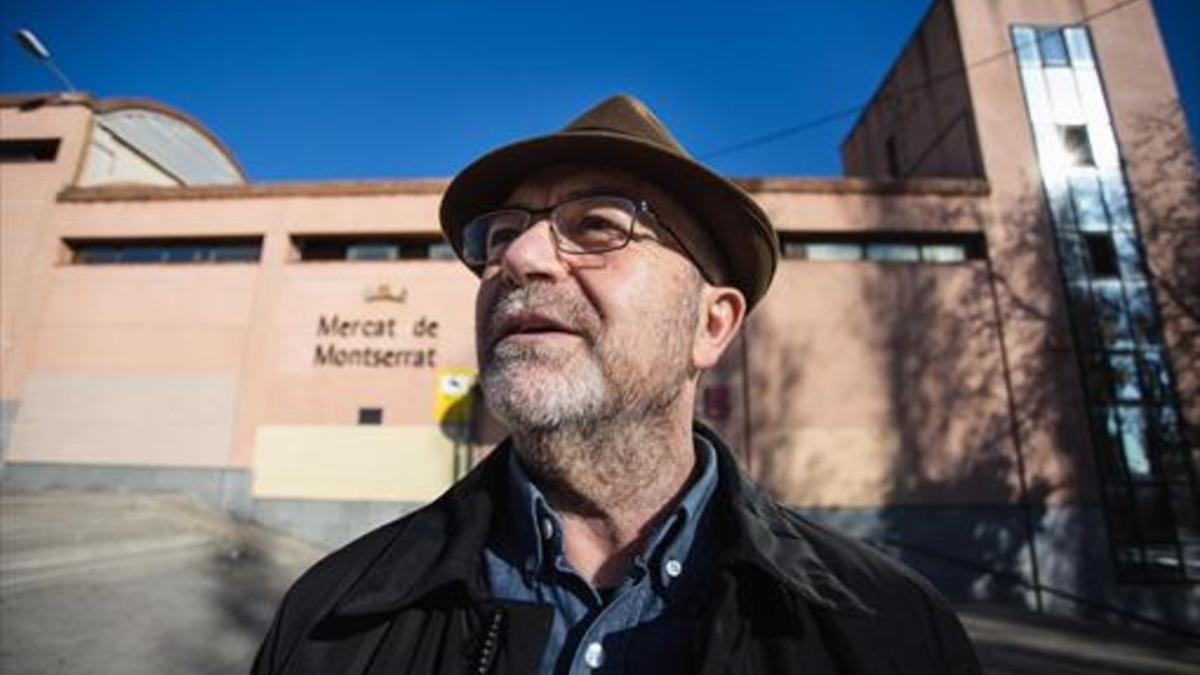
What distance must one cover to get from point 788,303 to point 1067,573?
6738 mm

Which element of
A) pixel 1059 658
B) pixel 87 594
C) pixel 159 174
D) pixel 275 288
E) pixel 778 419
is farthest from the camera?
pixel 159 174

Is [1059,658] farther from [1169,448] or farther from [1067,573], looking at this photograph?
[1169,448]

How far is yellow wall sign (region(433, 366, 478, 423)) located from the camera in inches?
450

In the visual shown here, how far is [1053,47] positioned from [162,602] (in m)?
18.9

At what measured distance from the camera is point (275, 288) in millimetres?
12297

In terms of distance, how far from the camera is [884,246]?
12.4 meters

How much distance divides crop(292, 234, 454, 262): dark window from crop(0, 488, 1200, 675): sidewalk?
548cm

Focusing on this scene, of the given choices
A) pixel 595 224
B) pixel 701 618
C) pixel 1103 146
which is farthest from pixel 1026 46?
pixel 701 618

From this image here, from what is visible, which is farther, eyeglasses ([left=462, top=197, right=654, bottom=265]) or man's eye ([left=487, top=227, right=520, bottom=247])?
man's eye ([left=487, top=227, right=520, bottom=247])

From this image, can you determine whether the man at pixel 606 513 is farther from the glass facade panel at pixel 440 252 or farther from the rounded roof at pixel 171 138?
the rounded roof at pixel 171 138

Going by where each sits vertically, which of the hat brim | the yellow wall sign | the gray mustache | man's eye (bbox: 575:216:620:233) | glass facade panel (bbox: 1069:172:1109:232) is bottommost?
the gray mustache

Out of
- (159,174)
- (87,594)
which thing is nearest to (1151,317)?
(87,594)

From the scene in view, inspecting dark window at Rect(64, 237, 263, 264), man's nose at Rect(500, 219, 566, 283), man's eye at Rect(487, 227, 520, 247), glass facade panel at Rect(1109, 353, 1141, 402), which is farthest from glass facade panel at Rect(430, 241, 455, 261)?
glass facade panel at Rect(1109, 353, 1141, 402)

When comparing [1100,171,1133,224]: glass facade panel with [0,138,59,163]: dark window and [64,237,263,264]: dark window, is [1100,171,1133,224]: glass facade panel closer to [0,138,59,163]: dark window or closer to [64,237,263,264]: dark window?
[64,237,263,264]: dark window
